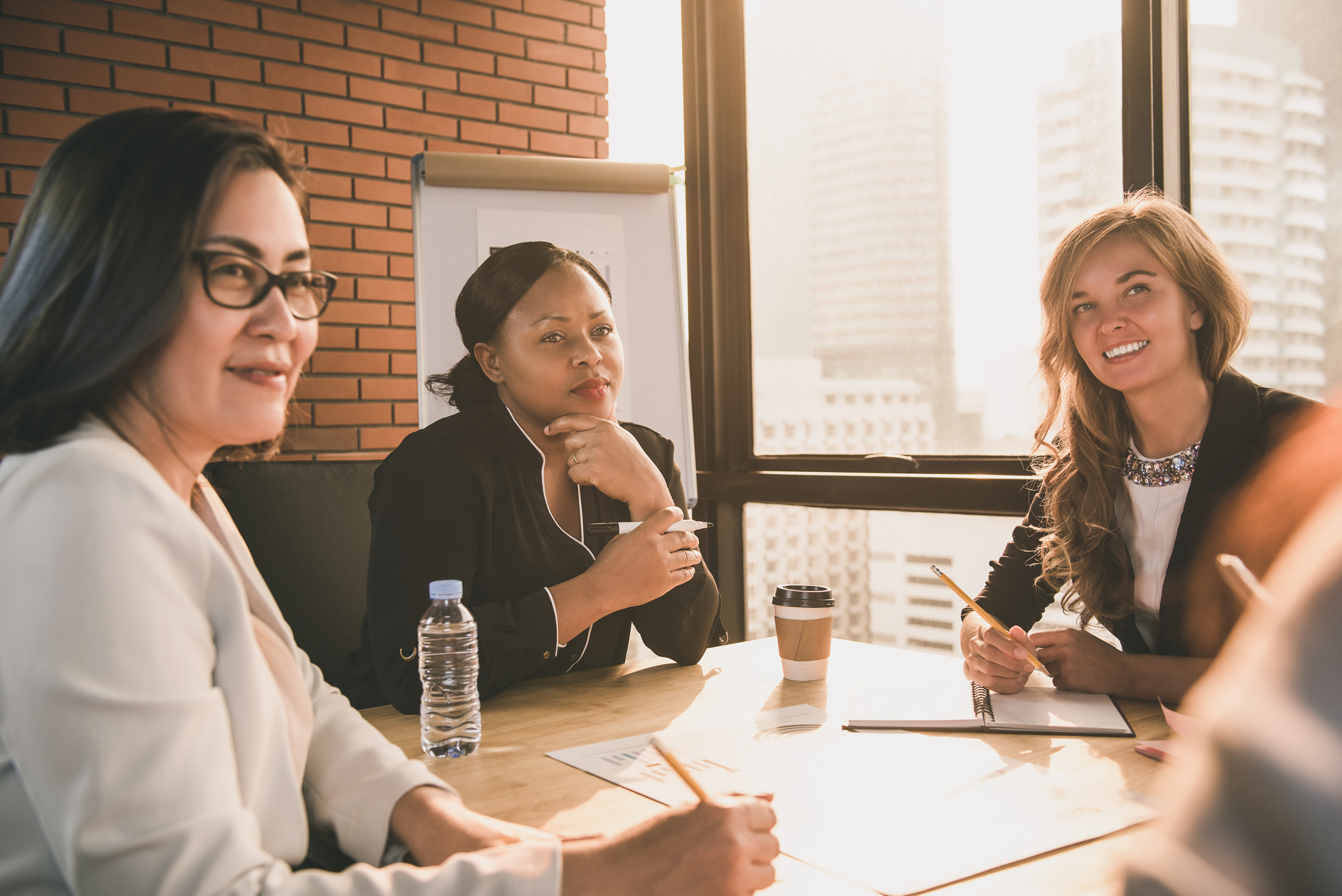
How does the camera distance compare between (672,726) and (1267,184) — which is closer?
(672,726)

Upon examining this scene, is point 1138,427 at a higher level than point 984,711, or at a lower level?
higher

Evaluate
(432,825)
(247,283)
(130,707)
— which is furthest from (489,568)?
(130,707)

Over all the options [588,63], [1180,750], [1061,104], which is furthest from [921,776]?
[588,63]

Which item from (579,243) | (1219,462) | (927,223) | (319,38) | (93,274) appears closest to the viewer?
(93,274)

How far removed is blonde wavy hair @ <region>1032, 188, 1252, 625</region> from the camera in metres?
1.74

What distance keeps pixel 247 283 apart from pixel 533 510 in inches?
37.9

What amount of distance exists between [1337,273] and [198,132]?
233 centimetres

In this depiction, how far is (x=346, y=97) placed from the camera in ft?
10.3

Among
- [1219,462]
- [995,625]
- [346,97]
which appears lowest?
[995,625]

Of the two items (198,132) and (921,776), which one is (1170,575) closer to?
(921,776)

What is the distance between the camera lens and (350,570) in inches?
73.9

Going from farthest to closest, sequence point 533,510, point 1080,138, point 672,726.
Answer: point 1080,138
point 533,510
point 672,726

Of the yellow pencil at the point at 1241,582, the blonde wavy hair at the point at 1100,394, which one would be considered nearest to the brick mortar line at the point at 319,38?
the blonde wavy hair at the point at 1100,394

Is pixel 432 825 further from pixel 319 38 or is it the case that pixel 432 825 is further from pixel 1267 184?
pixel 319 38
